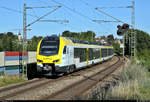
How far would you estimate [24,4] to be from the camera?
17391mm

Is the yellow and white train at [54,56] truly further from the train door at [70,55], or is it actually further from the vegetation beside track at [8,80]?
the vegetation beside track at [8,80]

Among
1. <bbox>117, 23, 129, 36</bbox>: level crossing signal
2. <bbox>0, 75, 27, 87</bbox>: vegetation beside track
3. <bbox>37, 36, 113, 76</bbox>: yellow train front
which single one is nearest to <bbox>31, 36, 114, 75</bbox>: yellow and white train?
<bbox>37, 36, 113, 76</bbox>: yellow train front

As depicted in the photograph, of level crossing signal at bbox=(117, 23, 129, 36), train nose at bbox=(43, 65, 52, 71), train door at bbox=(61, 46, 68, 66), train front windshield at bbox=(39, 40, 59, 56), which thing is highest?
level crossing signal at bbox=(117, 23, 129, 36)

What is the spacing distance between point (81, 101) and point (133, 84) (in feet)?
11.9

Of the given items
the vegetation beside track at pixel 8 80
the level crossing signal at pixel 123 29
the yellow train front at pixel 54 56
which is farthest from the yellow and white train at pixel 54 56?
the level crossing signal at pixel 123 29

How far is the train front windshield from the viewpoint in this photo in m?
16.0

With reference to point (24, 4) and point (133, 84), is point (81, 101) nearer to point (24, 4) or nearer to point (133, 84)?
point (133, 84)

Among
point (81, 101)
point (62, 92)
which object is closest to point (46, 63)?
point (62, 92)

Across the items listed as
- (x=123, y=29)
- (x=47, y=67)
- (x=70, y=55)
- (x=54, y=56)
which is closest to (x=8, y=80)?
(x=47, y=67)

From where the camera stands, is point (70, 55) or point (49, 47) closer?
point (49, 47)

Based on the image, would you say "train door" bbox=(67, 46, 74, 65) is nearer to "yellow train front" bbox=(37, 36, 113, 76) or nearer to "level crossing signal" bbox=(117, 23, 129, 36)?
"yellow train front" bbox=(37, 36, 113, 76)

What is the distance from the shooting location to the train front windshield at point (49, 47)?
16.0 m

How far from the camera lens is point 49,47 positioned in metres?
16.2

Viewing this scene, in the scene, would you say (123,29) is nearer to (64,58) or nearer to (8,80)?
(64,58)
